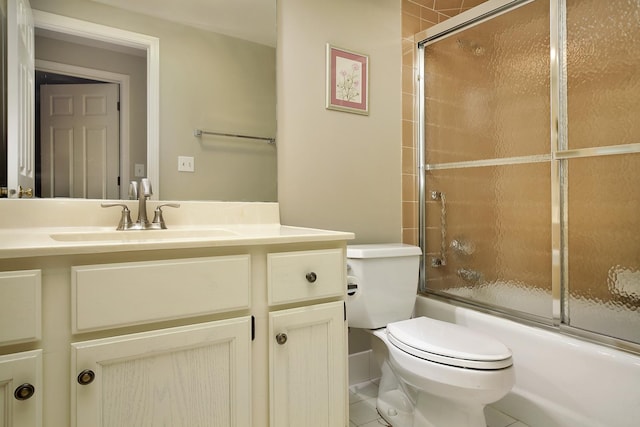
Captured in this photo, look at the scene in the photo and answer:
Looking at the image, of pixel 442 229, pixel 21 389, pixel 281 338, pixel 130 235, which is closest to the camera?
pixel 21 389

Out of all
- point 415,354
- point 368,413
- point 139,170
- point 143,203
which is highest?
point 139,170

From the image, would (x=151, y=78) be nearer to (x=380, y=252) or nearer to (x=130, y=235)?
(x=130, y=235)

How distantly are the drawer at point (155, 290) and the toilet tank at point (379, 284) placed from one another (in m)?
0.67

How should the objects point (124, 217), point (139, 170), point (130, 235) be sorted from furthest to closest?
point (139, 170), point (124, 217), point (130, 235)

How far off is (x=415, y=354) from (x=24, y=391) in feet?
3.34

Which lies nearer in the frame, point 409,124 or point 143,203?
point 143,203

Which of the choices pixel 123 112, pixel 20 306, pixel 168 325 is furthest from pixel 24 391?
pixel 123 112

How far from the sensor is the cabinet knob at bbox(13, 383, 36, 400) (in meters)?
0.69

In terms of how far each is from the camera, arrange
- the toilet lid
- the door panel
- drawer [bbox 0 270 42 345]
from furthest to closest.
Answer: the door panel
the toilet lid
drawer [bbox 0 270 42 345]

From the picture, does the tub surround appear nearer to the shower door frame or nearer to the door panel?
the door panel

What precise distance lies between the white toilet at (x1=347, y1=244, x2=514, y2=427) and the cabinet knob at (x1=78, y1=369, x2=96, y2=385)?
2.96 ft

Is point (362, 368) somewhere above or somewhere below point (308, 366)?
below

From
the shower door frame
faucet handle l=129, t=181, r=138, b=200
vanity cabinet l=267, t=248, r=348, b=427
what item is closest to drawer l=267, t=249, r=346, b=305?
vanity cabinet l=267, t=248, r=348, b=427

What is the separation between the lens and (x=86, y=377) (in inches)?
29.4
